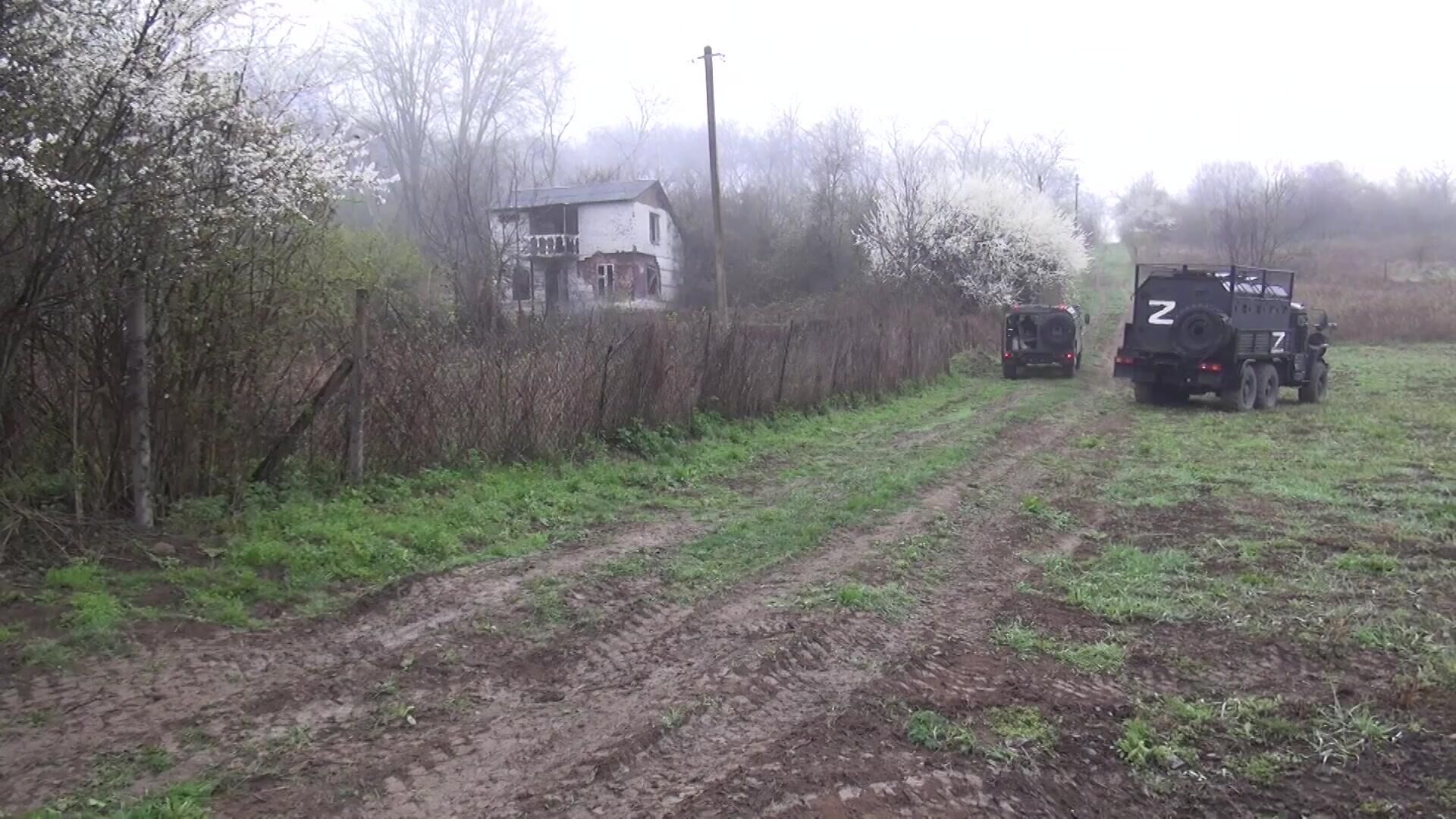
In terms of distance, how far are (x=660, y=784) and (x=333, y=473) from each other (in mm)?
5572

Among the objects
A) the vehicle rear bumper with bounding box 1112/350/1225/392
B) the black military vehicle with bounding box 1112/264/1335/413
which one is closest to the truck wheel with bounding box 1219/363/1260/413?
the black military vehicle with bounding box 1112/264/1335/413

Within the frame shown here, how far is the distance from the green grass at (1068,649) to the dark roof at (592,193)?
118 ft

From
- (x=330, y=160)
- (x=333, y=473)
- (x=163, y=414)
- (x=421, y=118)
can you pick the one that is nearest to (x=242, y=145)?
(x=330, y=160)

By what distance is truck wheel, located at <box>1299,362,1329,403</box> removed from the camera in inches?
778

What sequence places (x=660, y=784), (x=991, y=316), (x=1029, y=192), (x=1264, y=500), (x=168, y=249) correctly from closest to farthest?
1. (x=660, y=784)
2. (x=168, y=249)
3. (x=1264, y=500)
4. (x=991, y=316)
5. (x=1029, y=192)

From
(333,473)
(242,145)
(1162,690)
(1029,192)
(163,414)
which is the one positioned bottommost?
(1162,690)

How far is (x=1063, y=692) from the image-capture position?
4762 mm

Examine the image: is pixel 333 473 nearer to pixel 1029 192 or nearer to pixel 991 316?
pixel 991 316

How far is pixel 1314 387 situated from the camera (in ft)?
65.1

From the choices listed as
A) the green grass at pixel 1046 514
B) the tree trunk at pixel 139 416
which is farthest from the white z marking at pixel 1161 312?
the tree trunk at pixel 139 416

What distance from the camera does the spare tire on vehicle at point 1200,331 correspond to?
1775 centimetres

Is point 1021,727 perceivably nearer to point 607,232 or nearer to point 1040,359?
point 1040,359

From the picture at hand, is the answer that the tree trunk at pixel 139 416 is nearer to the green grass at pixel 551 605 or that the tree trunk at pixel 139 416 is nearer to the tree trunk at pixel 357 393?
the tree trunk at pixel 357 393

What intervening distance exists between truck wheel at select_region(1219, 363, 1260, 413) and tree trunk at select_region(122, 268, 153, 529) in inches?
686
